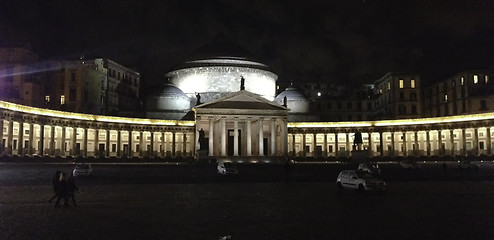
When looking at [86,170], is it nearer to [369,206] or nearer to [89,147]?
[369,206]

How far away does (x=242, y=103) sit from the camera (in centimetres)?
8281

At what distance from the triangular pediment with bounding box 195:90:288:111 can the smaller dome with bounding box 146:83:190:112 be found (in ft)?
52.3

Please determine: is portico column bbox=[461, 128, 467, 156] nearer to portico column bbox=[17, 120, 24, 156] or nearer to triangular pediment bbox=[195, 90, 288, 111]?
triangular pediment bbox=[195, 90, 288, 111]

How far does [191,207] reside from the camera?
1869 cm

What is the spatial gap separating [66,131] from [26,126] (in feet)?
29.1

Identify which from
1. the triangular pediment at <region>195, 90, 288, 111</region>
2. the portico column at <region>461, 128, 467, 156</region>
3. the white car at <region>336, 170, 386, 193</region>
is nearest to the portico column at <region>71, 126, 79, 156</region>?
the triangular pediment at <region>195, 90, 288, 111</region>

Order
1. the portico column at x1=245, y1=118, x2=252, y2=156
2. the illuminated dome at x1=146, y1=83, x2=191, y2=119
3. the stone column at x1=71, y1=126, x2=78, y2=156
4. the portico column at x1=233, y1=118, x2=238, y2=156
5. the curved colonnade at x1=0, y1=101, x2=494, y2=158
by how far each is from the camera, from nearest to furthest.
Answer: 1. the curved colonnade at x1=0, y1=101, x2=494, y2=158
2. the stone column at x1=71, y1=126, x2=78, y2=156
3. the portico column at x1=233, y1=118, x2=238, y2=156
4. the portico column at x1=245, y1=118, x2=252, y2=156
5. the illuminated dome at x1=146, y1=83, x2=191, y2=119

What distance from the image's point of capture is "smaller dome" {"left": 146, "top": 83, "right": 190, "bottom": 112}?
9531cm

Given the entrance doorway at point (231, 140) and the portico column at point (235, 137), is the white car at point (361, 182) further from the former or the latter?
the entrance doorway at point (231, 140)

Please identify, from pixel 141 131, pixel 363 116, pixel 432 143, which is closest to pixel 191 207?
pixel 141 131

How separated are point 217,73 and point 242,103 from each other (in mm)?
19330

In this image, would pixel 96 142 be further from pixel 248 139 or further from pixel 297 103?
pixel 297 103

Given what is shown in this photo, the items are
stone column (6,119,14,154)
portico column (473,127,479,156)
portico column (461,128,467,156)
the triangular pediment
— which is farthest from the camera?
portico column (461,128,467,156)

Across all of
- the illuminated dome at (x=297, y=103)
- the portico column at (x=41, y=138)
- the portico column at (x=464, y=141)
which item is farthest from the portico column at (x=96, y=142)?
the portico column at (x=464, y=141)
